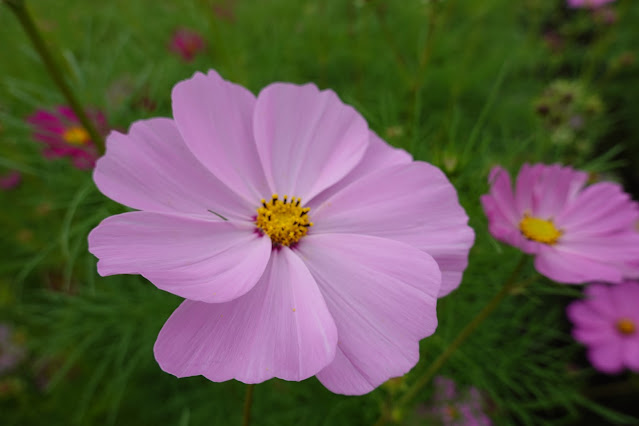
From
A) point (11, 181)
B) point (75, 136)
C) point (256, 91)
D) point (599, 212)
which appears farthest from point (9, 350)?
point (599, 212)

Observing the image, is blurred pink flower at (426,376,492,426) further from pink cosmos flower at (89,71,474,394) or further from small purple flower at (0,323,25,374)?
small purple flower at (0,323,25,374)

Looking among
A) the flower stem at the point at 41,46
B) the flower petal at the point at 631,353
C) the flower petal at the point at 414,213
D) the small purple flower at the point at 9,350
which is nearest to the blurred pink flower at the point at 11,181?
the small purple flower at the point at 9,350

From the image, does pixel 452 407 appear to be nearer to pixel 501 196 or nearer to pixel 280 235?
pixel 501 196

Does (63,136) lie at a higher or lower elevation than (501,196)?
higher

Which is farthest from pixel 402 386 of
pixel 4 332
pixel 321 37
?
pixel 4 332

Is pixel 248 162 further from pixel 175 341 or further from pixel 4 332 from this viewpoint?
pixel 4 332

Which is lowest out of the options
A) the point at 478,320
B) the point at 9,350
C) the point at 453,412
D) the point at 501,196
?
the point at 453,412
